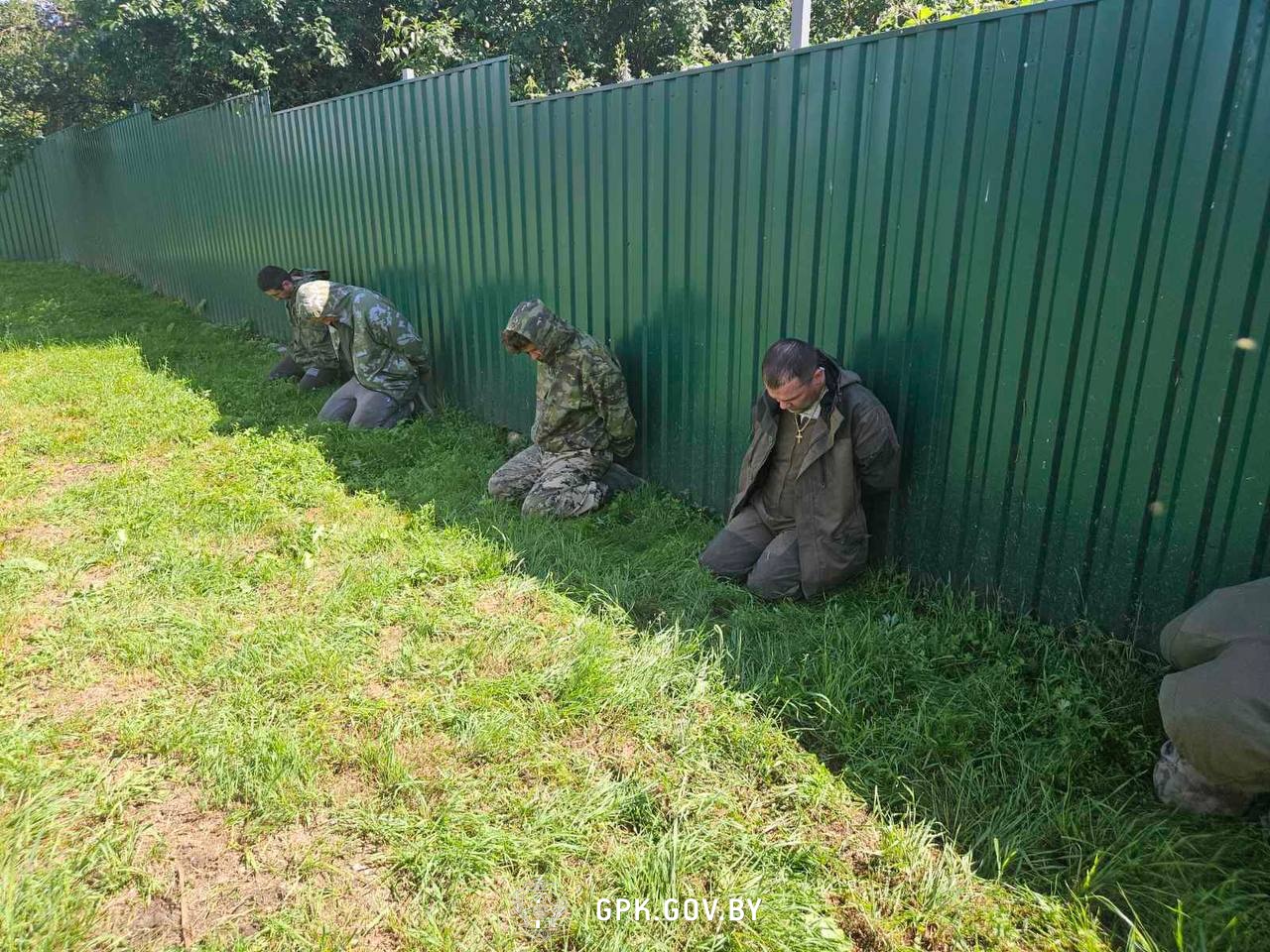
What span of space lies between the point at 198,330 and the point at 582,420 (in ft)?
23.4

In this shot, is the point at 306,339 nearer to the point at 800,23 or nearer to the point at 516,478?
the point at 516,478

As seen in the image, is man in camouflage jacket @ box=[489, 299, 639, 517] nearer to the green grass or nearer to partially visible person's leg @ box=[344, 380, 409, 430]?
the green grass

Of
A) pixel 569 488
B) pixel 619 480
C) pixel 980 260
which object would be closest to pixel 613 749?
pixel 569 488

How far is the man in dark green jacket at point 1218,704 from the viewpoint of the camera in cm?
216

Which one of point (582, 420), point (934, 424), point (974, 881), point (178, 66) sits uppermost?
point (178, 66)

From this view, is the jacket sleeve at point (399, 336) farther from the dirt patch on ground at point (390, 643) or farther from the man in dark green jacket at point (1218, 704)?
the man in dark green jacket at point (1218, 704)

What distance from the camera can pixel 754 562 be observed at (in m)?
4.05

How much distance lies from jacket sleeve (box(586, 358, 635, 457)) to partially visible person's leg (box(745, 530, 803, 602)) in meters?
1.55

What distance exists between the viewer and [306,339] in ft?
25.1

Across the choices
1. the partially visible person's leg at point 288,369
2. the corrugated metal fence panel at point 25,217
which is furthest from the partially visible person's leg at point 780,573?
the corrugated metal fence panel at point 25,217

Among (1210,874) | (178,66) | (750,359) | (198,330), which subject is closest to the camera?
(1210,874)

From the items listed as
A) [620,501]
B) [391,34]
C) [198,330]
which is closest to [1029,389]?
[620,501]

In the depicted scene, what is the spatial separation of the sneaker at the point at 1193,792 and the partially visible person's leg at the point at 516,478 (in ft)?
11.5

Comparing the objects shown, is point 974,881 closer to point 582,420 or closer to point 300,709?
point 300,709
